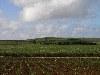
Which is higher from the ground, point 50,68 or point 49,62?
point 50,68

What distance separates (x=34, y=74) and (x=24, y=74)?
0.65 m

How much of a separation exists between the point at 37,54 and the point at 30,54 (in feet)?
3.94

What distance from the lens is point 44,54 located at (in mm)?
38812

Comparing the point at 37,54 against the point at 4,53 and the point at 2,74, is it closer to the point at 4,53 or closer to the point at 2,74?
the point at 4,53

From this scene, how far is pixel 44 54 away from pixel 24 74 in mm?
20670

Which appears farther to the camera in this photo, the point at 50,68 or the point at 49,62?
the point at 49,62

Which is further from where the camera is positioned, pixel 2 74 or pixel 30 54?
pixel 30 54

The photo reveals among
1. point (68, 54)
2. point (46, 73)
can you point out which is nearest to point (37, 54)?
point (68, 54)

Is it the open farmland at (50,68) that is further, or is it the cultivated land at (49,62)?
the cultivated land at (49,62)

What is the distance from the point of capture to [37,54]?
129 ft

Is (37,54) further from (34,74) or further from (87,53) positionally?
(34,74)

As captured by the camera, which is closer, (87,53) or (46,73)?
(46,73)

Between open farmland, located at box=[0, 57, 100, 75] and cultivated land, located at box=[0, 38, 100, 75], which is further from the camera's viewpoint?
cultivated land, located at box=[0, 38, 100, 75]

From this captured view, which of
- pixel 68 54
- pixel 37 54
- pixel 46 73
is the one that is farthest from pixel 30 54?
pixel 46 73
